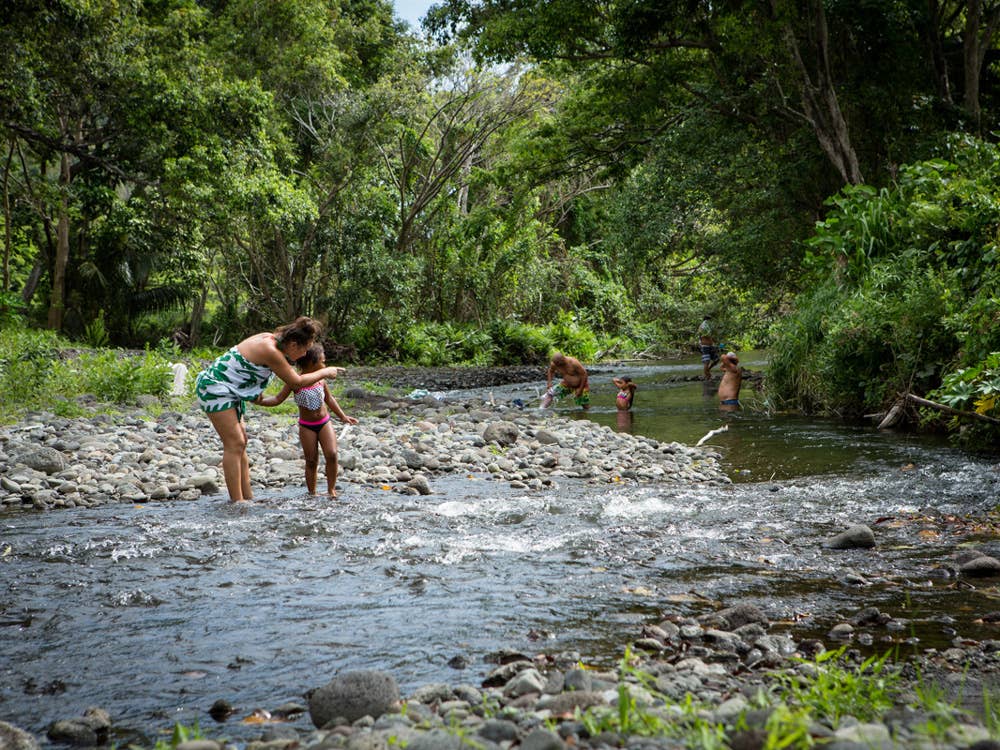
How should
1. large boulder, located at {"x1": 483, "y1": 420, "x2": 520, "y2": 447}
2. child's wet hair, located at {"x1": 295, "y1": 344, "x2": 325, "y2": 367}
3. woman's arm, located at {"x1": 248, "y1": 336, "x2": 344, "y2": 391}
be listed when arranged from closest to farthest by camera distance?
woman's arm, located at {"x1": 248, "y1": 336, "x2": 344, "y2": 391} → child's wet hair, located at {"x1": 295, "y1": 344, "x2": 325, "y2": 367} → large boulder, located at {"x1": 483, "y1": 420, "x2": 520, "y2": 447}

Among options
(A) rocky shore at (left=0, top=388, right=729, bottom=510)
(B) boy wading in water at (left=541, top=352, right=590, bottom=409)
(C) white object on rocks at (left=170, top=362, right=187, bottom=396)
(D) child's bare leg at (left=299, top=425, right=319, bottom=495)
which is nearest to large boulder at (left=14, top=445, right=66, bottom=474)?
(A) rocky shore at (left=0, top=388, right=729, bottom=510)

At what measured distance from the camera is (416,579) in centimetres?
481

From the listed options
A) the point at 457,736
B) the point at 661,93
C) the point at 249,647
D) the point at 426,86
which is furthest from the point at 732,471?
the point at 426,86

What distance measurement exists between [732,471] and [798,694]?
21.4 ft

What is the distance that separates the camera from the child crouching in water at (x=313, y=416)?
693cm

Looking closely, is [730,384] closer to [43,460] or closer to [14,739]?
[43,460]

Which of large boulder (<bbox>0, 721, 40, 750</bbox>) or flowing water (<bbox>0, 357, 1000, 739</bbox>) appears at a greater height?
large boulder (<bbox>0, 721, 40, 750</bbox>)

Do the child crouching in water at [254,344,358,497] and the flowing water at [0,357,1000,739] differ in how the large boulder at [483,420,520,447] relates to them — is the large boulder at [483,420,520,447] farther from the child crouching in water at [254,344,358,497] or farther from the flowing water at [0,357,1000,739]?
the child crouching in water at [254,344,358,497]

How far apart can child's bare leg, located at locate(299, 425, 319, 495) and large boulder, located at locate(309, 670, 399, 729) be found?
167 inches

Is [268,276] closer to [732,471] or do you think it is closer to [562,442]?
[562,442]

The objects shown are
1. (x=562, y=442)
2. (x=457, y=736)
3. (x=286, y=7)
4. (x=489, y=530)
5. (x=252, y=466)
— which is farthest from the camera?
(x=286, y=7)

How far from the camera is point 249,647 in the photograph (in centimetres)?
373

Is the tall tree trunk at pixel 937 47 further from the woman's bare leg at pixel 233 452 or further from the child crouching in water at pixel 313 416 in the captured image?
the woman's bare leg at pixel 233 452

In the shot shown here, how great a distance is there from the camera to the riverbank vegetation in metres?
12.7
